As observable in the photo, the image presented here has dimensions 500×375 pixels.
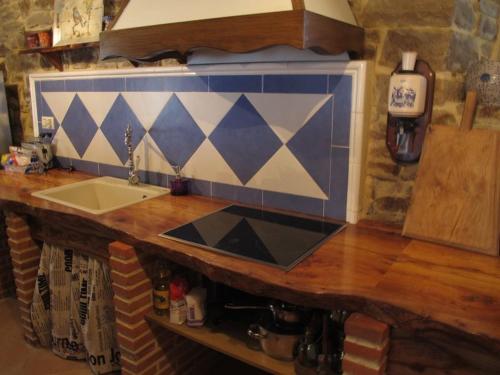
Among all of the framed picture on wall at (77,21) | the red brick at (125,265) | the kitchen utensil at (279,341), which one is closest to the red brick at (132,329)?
the red brick at (125,265)

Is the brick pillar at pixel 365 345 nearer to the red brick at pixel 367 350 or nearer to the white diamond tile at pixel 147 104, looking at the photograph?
the red brick at pixel 367 350

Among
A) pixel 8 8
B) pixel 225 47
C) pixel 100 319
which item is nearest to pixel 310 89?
pixel 225 47

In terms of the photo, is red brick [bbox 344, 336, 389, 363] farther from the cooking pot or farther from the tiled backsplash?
the tiled backsplash

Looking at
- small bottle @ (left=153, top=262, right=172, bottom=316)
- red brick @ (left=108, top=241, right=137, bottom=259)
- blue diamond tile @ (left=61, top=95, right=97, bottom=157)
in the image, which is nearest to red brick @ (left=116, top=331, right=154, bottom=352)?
small bottle @ (left=153, top=262, right=172, bottom=316)

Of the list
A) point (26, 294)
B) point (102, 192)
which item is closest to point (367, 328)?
point (102, 192)

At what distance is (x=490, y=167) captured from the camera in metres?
1.33

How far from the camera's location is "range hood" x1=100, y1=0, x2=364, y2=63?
47.7 inches

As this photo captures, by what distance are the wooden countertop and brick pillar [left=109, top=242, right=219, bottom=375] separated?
4.2 inches

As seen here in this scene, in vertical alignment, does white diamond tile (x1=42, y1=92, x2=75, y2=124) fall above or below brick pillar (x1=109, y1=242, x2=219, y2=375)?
above

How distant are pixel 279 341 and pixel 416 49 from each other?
109cm

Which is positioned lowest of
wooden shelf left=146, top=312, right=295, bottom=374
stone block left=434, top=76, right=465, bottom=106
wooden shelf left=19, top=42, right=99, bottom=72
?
wooden shelf left=146, top=312, right=295, bottom=374

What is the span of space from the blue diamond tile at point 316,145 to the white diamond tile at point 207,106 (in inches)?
14.1

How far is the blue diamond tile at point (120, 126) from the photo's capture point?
2.24 metres

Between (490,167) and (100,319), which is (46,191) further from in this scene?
(490,167)
